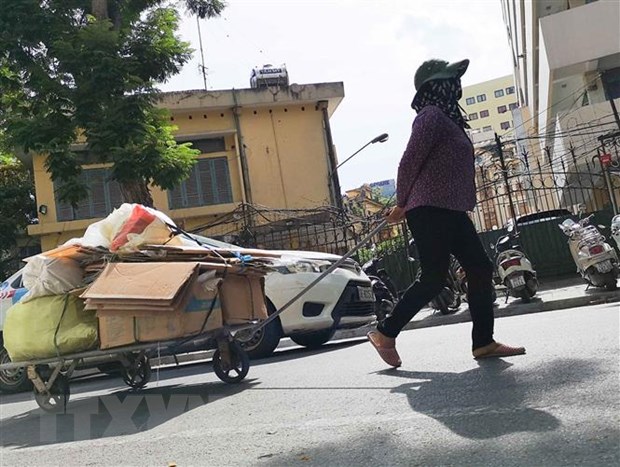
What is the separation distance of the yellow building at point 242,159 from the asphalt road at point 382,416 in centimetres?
1421

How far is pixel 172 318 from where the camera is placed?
14.6 ft

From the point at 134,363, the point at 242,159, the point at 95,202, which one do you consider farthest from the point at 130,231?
the point at 95,202

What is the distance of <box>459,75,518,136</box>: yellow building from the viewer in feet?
309

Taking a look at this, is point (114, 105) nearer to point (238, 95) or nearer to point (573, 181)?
point (238, 95)

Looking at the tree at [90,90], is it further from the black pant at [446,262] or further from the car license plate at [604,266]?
the black pant at [446,262]

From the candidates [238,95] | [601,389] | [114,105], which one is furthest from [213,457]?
[238,95]

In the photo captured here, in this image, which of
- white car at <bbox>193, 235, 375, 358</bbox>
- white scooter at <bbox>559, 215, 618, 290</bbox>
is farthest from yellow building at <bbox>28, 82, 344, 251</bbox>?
white car at <bbox>193, 235, 375, 358</bbox>

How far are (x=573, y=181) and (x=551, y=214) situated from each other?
23.0 ft

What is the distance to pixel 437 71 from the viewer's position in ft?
13.5

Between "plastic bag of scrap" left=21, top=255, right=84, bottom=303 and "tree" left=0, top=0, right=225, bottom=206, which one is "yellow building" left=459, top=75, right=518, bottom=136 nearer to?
"tree" left=0, top=0, right=225, bottom=206

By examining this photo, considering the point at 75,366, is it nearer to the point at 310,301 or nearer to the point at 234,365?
the point at 234,365

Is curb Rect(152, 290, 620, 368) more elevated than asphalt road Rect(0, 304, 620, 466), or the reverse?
curb Rect(152, 290, 620, 368)

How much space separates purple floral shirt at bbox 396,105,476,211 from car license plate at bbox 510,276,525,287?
17.0 ft

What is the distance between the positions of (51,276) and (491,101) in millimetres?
97780
